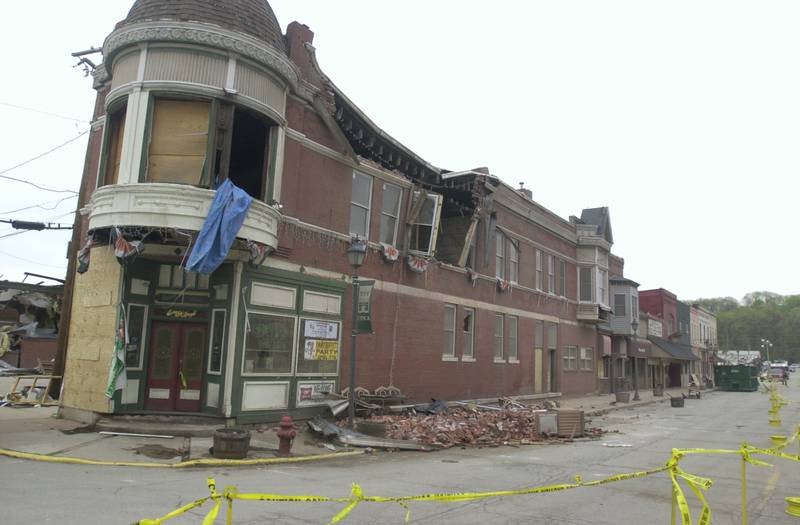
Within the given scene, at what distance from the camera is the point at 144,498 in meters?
7.76

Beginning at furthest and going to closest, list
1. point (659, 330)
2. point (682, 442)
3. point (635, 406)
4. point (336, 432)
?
point (659, 330) < point (635, 406) < point (682, 442) < point (336, 432)

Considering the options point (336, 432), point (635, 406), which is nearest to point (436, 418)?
point (336, 432)

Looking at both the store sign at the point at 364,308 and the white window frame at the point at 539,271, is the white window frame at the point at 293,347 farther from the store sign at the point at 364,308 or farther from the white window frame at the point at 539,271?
the white window frame at the point at 539,271

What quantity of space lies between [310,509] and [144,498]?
87.7 inches

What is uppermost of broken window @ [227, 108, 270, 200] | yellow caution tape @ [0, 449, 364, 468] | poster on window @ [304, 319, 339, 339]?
broken window @ [227, 108, 270, 200]

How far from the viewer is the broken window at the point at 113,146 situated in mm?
14630

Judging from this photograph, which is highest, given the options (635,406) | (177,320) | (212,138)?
(212,138)

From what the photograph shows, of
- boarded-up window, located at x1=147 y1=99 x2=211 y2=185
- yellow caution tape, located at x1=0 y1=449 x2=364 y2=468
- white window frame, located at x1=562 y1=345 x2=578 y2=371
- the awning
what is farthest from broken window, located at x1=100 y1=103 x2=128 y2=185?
the awning

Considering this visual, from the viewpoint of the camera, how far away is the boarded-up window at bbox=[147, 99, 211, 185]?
13453mm

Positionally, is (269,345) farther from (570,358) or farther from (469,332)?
(570,358)

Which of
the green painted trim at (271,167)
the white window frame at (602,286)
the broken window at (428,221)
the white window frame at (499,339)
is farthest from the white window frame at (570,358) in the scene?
the green painted trim at (271,167)

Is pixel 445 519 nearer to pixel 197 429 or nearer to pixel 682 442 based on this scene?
pixel 197 429

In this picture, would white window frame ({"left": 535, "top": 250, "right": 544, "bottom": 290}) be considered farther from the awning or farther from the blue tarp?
the awning

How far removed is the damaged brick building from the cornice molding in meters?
0.03
